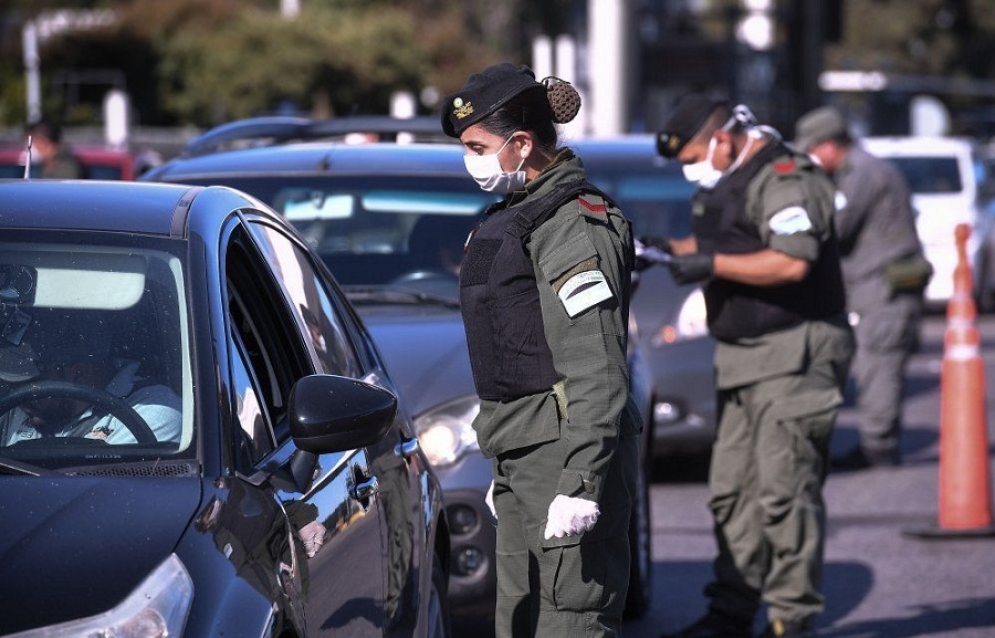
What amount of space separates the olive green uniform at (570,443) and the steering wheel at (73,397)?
2.84 ft

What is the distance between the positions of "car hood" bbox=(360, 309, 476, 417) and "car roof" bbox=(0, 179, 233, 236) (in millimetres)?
1623

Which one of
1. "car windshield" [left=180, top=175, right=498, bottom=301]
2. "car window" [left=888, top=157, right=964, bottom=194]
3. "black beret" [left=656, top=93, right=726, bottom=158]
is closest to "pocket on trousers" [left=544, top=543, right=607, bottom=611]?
"black beret" [left=656, top=93, right=726, bottom=158]

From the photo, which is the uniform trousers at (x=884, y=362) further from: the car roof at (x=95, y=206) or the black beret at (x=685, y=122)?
the car roof at (x=95, y=206)

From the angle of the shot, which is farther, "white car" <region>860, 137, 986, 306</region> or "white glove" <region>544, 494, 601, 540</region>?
"white car" <region>860, 137, 986, 306</region>

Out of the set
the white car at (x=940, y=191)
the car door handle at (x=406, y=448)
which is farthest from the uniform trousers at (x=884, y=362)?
the white car at (x=940, y=191)

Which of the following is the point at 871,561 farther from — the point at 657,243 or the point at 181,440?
the point at 181,440

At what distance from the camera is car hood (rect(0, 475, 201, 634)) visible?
2.65 metres

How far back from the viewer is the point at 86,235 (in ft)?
11.9

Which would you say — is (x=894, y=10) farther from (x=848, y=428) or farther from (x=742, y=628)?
(x=742, y=628)

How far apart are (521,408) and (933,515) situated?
5527mm

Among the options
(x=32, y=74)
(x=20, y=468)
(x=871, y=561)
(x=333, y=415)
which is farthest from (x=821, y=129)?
(x=32, y=74)

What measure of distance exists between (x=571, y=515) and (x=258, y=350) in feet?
2.62

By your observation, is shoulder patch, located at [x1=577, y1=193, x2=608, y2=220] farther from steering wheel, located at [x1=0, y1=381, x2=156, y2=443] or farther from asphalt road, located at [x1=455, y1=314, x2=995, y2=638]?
asphalt road, located at [x1=455, y1=314, x2=995, y2=638]

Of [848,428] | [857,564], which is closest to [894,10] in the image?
[848,428]
